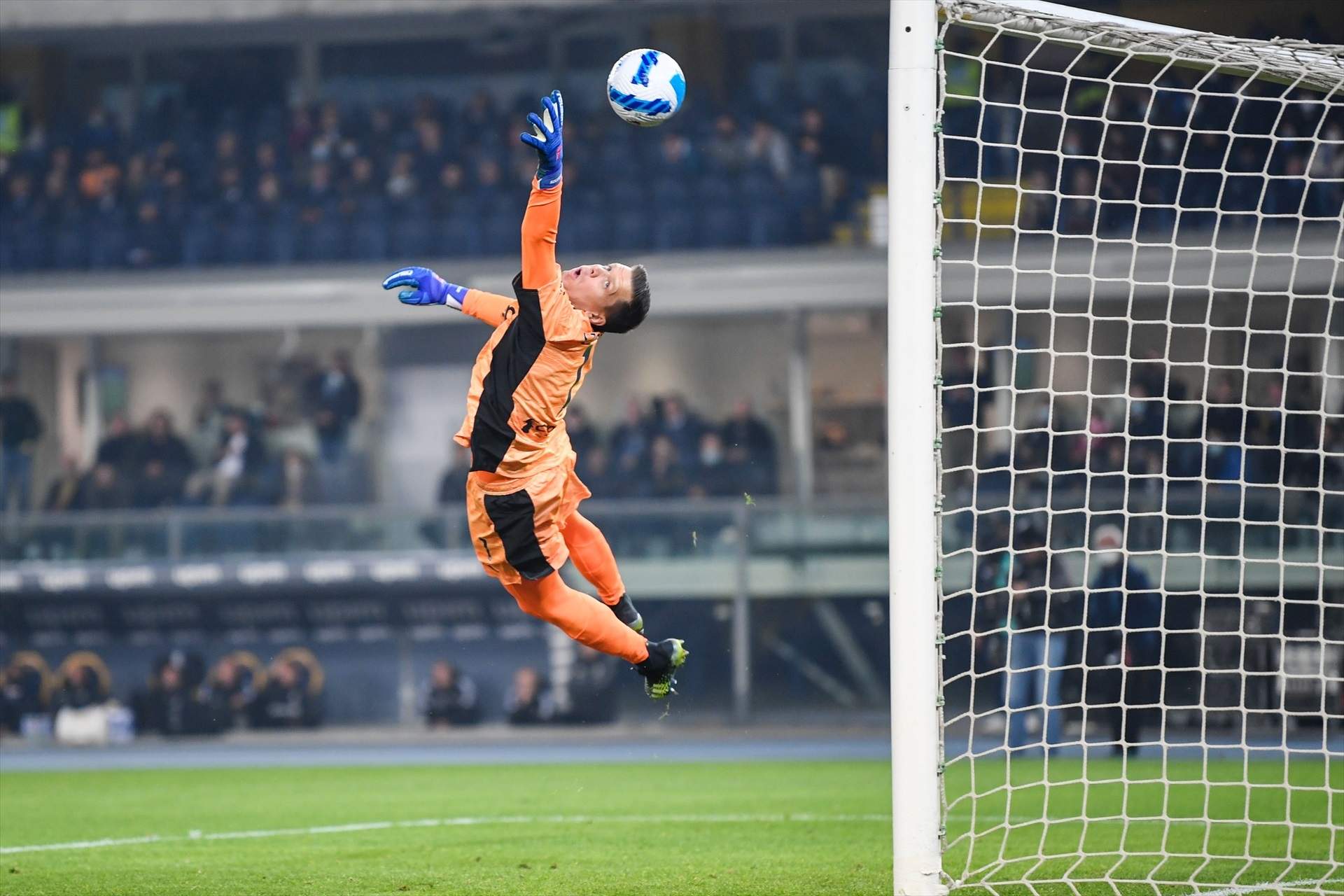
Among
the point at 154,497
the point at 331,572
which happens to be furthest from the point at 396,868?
the point at 154,497

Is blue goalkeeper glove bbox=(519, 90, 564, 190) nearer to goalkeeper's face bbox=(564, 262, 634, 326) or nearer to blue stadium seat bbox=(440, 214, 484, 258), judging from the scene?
goalkeeper's face bbox=(564, 262, 634, 326)

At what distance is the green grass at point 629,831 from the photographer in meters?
6.24

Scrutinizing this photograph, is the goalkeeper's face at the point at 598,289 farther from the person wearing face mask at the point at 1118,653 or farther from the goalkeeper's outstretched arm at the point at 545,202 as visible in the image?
the person wearing face mask at the point at 1118,653

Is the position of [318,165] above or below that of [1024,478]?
above

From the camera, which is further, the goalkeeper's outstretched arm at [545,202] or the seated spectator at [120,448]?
the seated spectator at [120,448]

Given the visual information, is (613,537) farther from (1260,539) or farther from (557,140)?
(557,140)

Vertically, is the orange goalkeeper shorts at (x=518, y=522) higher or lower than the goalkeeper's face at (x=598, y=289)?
lower

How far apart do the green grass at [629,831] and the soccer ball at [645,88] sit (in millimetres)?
2685

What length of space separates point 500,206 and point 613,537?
464 cm

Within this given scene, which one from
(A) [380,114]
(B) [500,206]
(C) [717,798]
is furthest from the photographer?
(A) [380,114]

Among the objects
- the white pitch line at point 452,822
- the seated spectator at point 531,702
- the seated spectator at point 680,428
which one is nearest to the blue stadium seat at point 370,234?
the seated spectator at point 680,428

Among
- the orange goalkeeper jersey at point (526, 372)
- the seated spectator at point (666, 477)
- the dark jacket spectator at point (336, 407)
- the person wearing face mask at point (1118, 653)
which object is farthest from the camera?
the dark jacket spectator at point (336, 407)

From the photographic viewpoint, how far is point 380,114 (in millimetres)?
19344

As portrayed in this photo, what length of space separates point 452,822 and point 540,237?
451cm
